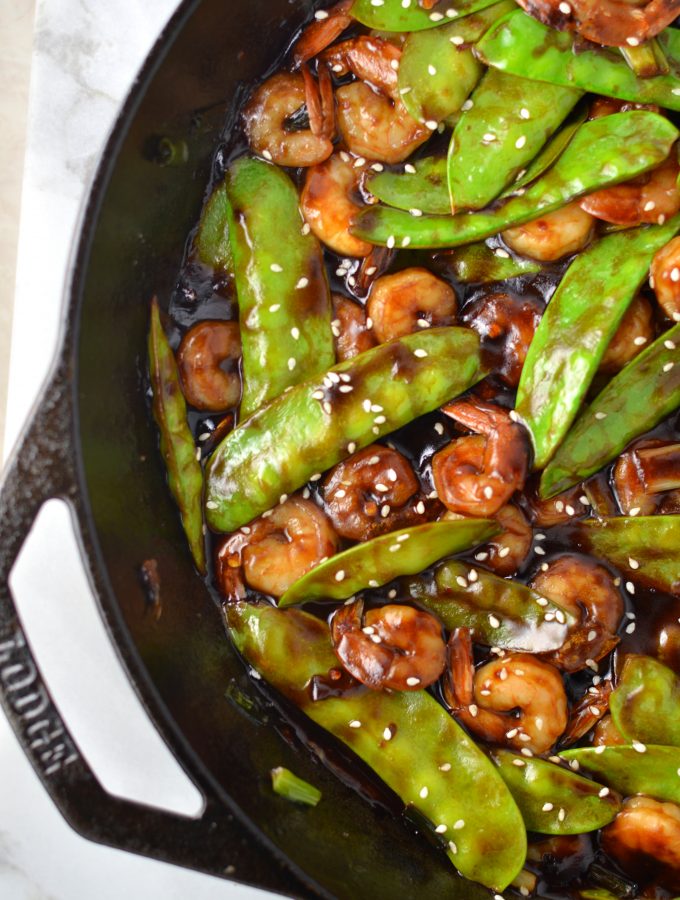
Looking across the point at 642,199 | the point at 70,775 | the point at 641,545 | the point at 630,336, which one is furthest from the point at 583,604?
the point at 70,775

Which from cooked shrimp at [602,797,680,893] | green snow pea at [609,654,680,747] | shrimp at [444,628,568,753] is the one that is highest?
shrimp at [444,628,568,753]

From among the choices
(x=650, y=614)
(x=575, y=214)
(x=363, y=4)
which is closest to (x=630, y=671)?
(x=650, y=614)

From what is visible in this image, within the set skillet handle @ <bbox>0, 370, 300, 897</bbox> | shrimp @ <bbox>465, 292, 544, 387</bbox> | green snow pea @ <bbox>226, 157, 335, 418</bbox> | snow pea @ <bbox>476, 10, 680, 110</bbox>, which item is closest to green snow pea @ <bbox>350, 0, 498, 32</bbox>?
snow pea @ <bbox>476, 10, 680, 110</bbox>

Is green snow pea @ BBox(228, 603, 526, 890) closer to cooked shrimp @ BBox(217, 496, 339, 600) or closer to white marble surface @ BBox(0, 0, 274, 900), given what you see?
cooked shrimp @ BBox(217, 496, 339, 600)

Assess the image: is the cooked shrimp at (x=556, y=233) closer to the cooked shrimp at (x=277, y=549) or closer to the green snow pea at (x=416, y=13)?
the green snow pea at (x=416, y=13)

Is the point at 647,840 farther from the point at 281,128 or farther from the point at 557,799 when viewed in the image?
the point at 281,128

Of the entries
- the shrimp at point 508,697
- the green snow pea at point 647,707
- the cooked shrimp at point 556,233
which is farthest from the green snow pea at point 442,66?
the green snow pea at point 647,707
